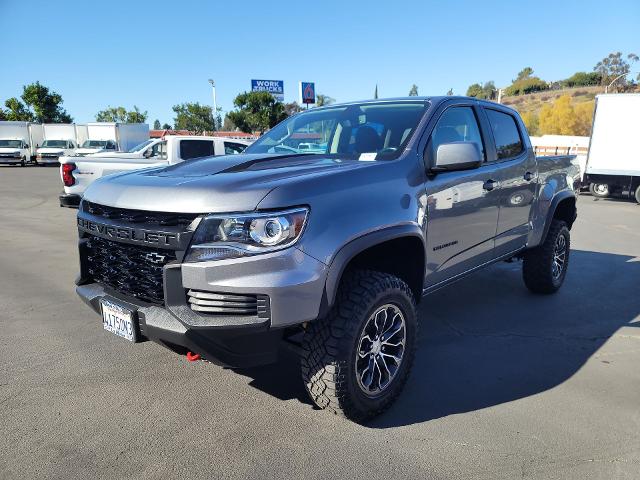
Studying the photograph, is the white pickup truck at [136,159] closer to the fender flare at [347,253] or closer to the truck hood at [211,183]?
the truck hood at [211,183]

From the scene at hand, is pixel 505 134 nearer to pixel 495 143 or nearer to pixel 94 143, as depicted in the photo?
pixel 495 143

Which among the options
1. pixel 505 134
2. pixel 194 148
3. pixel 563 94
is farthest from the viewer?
pixel 563 94

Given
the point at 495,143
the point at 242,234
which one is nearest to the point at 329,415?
the point at 242,234

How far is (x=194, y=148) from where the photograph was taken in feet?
35.2

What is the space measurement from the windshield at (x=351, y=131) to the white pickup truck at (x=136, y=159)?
4804mm

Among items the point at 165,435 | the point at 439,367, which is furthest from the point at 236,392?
the point at 439,367

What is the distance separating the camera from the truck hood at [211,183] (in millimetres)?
2352

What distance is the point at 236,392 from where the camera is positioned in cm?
324

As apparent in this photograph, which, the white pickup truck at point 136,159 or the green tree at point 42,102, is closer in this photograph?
the white pickup truck at point 136,159

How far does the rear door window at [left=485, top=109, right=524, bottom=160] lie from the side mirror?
121 centimetres

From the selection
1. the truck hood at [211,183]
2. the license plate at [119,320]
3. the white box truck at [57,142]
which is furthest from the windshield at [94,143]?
the license plate at [119,320]

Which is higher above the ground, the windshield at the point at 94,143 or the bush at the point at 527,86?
the bush at the point at 527,86

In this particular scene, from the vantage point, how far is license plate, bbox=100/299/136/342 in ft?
8.37

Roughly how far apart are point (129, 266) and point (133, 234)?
222mm
